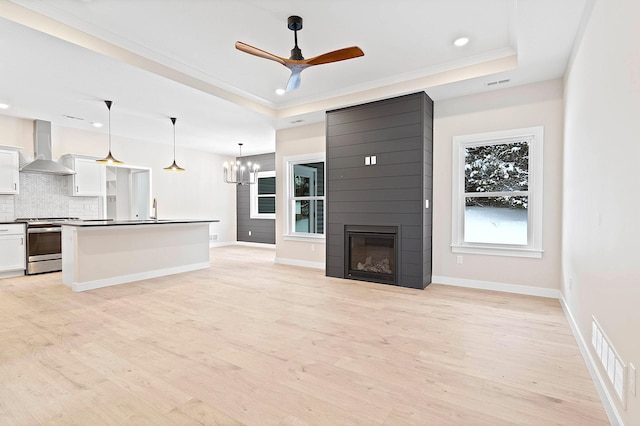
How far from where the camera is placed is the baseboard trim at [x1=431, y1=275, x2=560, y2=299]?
4.12 metres

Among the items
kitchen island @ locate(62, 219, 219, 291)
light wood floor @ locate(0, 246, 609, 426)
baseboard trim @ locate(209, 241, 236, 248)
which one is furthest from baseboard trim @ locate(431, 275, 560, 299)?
baseboard trim @ locate(209, 241, 236, 248)

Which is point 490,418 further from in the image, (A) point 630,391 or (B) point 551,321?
(B) point 551,321

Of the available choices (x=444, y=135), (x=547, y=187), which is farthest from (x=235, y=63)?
(x=547, y=187)

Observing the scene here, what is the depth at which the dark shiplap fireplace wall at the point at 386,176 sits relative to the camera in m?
4.62

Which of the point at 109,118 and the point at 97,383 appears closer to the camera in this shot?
the point at 97,383

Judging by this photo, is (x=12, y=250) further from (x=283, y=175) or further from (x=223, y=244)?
(x=223, y=244)

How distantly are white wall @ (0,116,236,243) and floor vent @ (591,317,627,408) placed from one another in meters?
8.56

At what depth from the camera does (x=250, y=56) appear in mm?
4039

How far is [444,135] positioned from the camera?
Result: 15.9ft

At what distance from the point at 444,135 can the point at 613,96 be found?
2995mm

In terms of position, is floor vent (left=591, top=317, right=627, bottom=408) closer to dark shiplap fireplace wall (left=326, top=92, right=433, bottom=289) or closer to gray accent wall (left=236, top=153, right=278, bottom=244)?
dark shiplap fireplace wall (left=326, top=92, right=433, bottom=289)

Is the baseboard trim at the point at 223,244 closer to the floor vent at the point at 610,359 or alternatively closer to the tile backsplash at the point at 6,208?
the tile backsplash at the point at 6,208

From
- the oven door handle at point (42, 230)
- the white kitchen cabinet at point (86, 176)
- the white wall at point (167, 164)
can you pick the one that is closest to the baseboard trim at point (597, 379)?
the oven door handle at point (42, 230)

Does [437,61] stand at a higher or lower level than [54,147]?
higher
